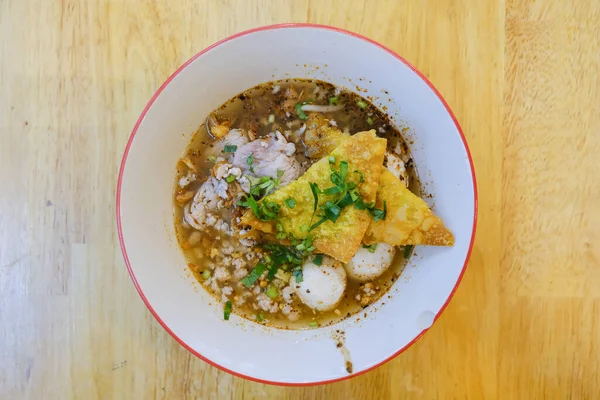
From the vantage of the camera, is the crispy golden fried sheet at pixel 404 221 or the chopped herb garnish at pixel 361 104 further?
the chopped herb garnish at pixel 361 104

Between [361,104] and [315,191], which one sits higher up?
[361,104]

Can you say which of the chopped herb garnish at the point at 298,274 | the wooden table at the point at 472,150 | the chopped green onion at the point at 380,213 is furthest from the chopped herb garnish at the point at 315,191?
the wooden table at the point at 472,150

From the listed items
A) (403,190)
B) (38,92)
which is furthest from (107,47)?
(403,190)

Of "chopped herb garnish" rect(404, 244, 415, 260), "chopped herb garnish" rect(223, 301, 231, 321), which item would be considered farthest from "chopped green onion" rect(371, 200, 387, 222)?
"chopped herb garnish" rect(223, 301, 231, 321)

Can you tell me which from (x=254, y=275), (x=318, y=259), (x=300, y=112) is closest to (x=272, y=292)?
(x=254, y=275)

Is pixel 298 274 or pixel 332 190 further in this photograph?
pixel 298 274

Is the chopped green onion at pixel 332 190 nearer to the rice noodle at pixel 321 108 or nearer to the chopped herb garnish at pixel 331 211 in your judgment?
the chopped herb garnish at pixel 331 211

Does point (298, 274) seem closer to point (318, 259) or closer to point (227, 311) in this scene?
point (318, 259)
